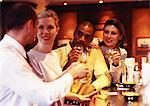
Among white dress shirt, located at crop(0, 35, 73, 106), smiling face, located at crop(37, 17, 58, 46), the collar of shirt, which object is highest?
smiling face, located at crop(37, 17, 58, 46)

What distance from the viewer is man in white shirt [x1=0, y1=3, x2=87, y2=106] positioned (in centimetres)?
112

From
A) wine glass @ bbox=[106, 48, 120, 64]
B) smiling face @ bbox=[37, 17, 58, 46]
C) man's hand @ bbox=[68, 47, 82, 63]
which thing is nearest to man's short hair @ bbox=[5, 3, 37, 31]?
smiling face @ bbox=[37, 17, 58, 46]

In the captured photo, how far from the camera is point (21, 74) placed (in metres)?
1.12

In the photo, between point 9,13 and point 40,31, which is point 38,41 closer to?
point 40,31

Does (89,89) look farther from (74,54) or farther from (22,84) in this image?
(22,84)

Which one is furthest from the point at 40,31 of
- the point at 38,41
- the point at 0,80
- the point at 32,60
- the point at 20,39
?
the point at 0,80

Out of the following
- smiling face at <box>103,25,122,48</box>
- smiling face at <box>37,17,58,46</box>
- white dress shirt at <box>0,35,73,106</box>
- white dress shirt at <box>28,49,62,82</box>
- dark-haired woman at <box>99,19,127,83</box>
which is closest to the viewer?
white dress shirt at <box>0,35,73,106</box>

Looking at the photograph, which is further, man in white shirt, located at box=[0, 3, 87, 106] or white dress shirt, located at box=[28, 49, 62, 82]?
white dress shirt, located at box=[28, 49, 62, 82]

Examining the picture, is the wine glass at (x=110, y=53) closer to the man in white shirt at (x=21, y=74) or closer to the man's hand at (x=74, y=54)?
the man's hand at (x=74, y=54)

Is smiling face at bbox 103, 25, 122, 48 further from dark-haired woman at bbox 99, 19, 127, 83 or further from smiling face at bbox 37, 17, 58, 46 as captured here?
smiling face at bbox 37, 17, 58, 46

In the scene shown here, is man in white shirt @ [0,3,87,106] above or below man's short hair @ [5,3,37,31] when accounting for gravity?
below

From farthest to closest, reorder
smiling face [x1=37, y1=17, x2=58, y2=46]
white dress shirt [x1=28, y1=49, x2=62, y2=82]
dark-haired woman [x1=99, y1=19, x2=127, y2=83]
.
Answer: dark-haired woman [x1=99, y1=19, x2=127, y2=83] < smiling face [x1=37, y1=17, x2=58, y2=46] < white dress shirt [x1=28, y1=49, x2=62, y2=82]

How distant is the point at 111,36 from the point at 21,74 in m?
0.93

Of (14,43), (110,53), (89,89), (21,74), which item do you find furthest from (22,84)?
(110,53)
